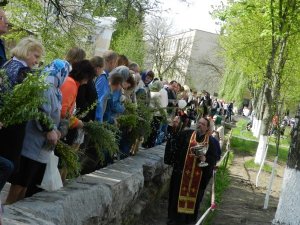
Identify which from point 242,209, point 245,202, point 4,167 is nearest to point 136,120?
point 242,209

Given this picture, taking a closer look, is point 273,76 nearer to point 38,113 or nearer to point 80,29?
point 80,29

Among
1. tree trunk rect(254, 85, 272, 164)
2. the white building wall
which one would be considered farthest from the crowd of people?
the white building wall

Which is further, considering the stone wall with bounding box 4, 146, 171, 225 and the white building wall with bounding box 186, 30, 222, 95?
the white building wall with bounding box 186, 30, 222, 95

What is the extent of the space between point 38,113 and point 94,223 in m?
1.31

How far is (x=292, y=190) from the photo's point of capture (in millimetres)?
6770

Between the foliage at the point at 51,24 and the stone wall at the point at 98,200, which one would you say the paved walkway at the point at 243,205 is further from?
the foliage at the point at 51,24

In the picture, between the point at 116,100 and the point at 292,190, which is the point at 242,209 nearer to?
the point at 292,190

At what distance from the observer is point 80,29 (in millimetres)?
17453

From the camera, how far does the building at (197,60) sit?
65.5m

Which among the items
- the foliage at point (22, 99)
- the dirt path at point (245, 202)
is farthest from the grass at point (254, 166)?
the foliage at point (22, 99)

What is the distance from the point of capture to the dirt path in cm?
892

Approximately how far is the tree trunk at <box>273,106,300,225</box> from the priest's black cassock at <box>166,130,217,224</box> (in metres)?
1.34

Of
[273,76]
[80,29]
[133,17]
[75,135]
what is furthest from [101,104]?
[273,76]

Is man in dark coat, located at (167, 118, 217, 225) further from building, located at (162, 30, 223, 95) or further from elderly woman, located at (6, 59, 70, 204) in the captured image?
building, located at (162, 30, 223, 95)
